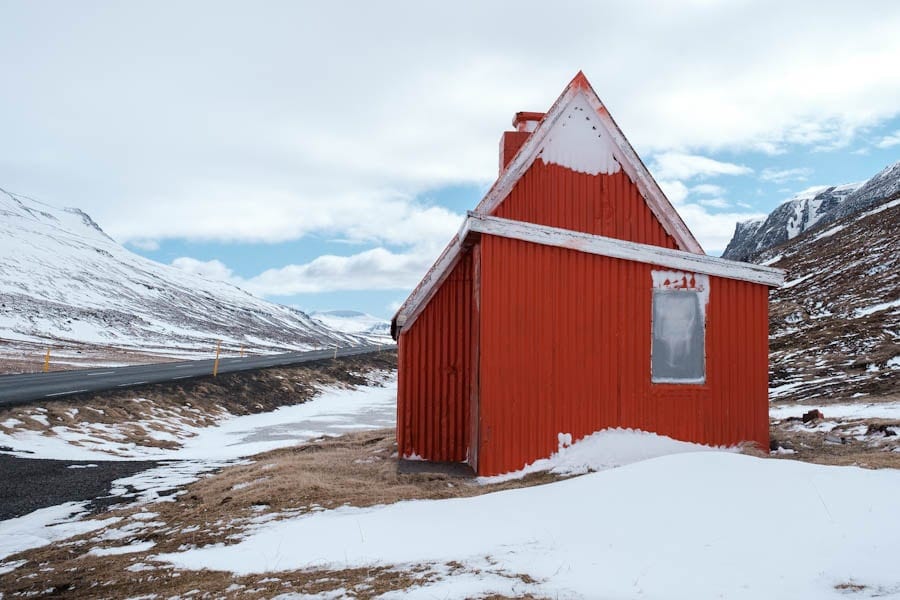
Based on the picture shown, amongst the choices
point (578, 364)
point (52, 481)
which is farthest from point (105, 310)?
point (578, 364)

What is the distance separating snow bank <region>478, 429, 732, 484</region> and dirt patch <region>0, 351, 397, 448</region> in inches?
399

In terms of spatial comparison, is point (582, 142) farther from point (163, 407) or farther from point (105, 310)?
point (105, 310)

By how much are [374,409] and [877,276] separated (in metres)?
24.8

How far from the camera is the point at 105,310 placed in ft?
325

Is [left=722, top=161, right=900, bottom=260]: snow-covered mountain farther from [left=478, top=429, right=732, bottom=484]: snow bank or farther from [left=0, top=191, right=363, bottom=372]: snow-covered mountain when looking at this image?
[left=478, top=429, right=732, bottom=484]: snow bank

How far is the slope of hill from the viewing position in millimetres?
17278

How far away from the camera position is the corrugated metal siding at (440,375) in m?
11.3

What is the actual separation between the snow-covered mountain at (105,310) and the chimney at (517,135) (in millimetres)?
29814

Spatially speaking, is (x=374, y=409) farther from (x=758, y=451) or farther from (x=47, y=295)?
(x=47, y=295)

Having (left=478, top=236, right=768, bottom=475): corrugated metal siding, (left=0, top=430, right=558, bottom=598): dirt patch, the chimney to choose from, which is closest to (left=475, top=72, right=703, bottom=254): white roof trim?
the chimney

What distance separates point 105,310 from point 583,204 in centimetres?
10346

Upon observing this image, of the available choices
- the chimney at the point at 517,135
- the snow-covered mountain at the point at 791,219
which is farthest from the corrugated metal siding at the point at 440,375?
the snow-covered mountain at the point at 791,219

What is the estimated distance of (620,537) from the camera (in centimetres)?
504

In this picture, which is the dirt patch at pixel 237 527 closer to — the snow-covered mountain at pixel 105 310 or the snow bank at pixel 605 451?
the snow bank at pixel 605 451
